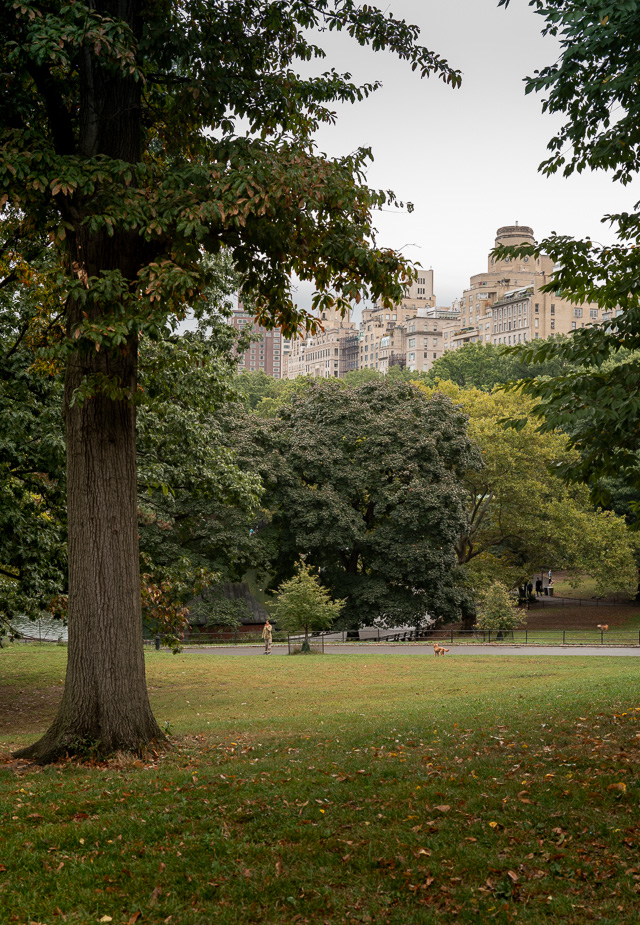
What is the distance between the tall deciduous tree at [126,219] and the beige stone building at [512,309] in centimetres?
12676

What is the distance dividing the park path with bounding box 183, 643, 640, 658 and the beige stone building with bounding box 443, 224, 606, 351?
104675 mm

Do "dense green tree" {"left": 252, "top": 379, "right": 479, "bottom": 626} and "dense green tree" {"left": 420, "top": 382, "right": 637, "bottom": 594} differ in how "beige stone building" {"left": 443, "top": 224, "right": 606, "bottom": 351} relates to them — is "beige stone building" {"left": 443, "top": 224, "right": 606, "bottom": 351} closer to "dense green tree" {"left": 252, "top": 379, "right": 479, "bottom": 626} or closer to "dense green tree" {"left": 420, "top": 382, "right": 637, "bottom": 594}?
"dense green tree" {"left": 420, "top": 382, "right": 637, "bottom": 594}

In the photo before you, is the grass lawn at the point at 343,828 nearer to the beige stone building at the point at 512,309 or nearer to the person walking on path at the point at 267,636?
the person walking on path at the point at 267,636

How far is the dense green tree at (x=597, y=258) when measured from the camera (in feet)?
26.4

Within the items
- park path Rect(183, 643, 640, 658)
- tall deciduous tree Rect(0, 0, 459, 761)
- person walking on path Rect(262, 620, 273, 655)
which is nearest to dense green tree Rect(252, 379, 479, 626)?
park path Rect(183, 643, 640, 658)

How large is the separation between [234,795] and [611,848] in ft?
10.4

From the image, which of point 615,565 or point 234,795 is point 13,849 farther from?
point 615,565

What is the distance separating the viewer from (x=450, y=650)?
31797 mm

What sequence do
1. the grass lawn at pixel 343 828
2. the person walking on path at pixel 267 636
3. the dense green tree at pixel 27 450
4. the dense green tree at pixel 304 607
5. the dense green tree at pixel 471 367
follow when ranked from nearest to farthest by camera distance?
1. the grass lawn at pixel 343 828
2. the dense green tree at pixel 27 450
3. the dense green tree at pixel 304 607
4. the person walking on path at pixel 267 636
5. the dense green tree at pixel 471 367

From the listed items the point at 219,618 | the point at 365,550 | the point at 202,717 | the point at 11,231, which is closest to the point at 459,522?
the point at 365,550

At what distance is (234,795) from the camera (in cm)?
719

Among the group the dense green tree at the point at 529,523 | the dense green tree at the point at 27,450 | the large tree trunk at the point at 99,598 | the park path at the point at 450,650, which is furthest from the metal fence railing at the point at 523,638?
the large tree trunk at the point at 99,598

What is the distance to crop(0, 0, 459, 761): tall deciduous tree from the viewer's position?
827 cm

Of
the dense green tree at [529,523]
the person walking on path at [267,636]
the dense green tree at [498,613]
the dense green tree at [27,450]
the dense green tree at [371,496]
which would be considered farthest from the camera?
the dense green tree at [529,523]
